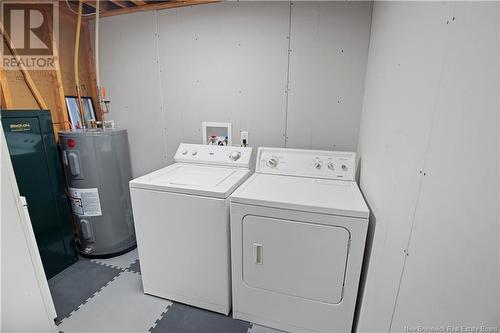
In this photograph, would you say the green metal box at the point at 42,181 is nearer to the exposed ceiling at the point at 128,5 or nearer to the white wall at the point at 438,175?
the exposed ceiling at the point at 128,5

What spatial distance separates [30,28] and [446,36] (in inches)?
122

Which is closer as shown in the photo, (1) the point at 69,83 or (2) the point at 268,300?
(2) the point at 268,300

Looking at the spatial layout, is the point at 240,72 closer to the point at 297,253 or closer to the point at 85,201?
the point at 297,253

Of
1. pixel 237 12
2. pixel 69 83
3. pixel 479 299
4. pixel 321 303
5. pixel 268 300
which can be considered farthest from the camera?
pixel 69 83

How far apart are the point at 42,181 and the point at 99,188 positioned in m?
0.41

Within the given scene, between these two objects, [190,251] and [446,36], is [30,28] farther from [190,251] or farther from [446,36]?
[446,36]

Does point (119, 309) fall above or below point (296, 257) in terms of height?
below

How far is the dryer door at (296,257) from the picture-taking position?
1.29 m

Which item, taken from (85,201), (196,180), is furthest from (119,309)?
(196,180)

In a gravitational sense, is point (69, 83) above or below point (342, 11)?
below

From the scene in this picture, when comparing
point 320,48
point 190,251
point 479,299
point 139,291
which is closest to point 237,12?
point 320,48

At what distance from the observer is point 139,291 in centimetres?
184

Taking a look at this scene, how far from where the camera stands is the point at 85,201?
6.86ft

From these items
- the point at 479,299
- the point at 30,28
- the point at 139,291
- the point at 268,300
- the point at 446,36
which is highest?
the point at 30,28
